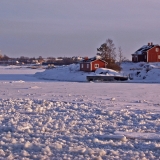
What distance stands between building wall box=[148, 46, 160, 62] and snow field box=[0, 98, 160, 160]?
63.6 m

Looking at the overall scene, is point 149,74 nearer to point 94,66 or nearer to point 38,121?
point 94,66

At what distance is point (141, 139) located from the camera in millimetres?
8016

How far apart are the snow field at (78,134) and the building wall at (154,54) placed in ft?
209

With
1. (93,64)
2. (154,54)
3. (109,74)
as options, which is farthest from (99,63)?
(154,54)

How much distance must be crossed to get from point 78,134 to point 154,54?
68483 mm

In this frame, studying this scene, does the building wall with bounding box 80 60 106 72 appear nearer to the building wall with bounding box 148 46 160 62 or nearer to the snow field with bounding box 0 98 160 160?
the building wall with bounding box 148 46 160 62

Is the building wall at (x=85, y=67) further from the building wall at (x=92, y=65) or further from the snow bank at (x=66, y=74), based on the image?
the snow bank at (x=66, y=74)

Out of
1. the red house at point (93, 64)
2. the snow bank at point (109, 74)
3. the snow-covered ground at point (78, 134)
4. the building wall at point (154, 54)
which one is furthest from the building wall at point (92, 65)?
the snow-covered ground at point (78, 134)

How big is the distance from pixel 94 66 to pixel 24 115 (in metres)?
52.3

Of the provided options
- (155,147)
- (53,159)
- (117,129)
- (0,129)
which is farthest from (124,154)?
(0,129)

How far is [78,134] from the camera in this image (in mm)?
8406

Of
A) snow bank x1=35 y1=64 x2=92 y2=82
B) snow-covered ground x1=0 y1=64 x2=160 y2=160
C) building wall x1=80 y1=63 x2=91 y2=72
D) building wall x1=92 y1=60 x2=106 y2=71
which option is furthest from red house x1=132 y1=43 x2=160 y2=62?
snow-covered ground x1=0 y1=64 x2=160 y2=160

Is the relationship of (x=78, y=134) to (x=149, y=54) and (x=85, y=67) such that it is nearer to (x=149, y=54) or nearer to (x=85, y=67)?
(x=85, y=67)

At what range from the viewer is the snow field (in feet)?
22.1
